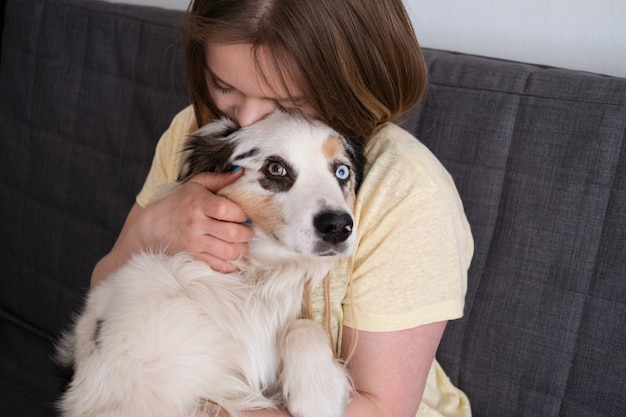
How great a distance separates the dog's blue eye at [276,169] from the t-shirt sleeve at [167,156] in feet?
1.63

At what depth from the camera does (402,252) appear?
4.23 feet

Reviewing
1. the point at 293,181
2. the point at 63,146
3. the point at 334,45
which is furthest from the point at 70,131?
the point at 334,45

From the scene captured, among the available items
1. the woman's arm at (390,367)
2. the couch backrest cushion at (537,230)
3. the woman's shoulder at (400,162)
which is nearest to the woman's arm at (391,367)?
the woman's arm at (390,367)

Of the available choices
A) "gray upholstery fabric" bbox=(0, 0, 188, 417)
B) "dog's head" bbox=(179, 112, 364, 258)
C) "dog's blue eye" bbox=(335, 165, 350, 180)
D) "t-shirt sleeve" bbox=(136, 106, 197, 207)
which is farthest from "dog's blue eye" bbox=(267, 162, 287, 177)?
"gray upholstery fabric" bbox=(0, 0, 188, 417)

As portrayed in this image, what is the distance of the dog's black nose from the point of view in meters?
1.22

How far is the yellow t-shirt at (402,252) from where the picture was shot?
4.19 feet

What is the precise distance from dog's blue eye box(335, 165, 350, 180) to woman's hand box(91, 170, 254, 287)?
221mm

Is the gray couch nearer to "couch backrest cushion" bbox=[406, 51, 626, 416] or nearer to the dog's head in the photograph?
"couch backrest cushion" bbox=[406, 51, 626, 416]

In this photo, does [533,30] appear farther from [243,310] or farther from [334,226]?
[243,310]

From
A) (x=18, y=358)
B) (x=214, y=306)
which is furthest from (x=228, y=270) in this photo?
(x=18, y=358)

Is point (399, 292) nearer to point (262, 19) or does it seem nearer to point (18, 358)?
point (262, 19)

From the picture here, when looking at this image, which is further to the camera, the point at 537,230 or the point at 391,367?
the point at 537,230

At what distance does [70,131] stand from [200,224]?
1467 mm

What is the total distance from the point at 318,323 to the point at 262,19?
64 centimetres
